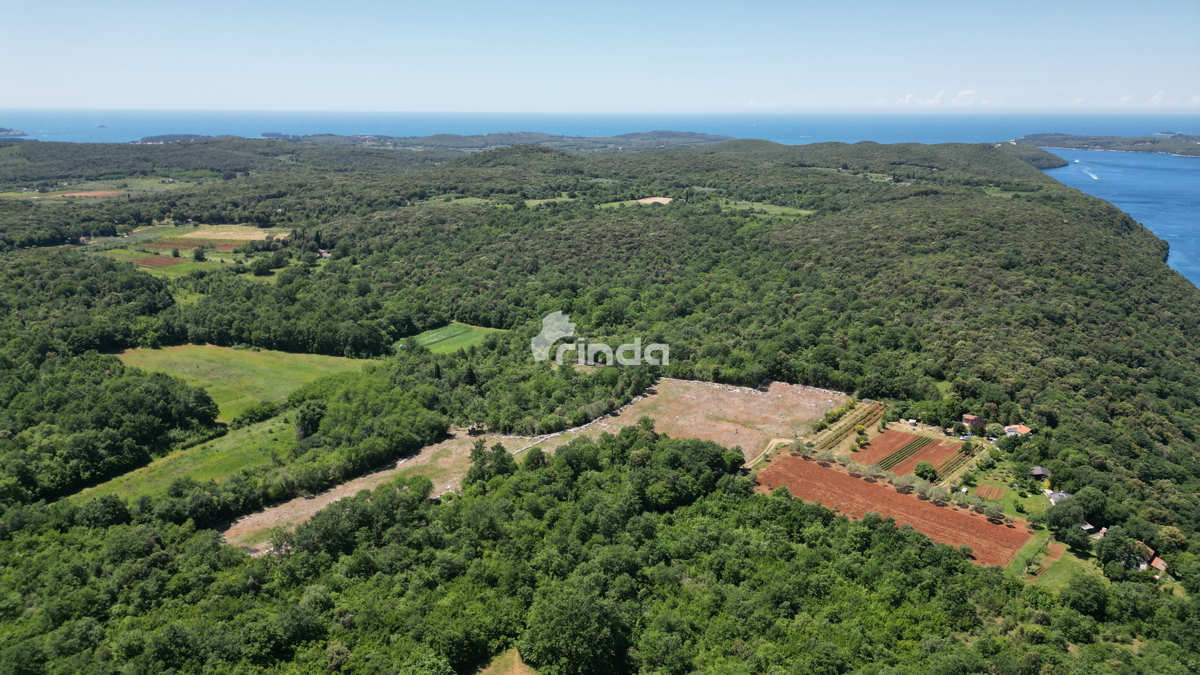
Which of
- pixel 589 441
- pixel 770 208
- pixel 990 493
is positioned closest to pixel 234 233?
pixel 589 441

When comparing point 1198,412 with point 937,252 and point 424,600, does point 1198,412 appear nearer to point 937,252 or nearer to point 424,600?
point 937,252

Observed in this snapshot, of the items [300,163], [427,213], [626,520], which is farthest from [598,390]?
[300,163]

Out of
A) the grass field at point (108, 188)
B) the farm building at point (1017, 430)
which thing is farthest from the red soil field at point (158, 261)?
the farm building at point (1017, 430)

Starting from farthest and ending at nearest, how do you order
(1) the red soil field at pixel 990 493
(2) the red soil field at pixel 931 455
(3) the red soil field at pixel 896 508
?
(2) the red soil field at pixel 931 455 → (1) the red soil field at pixel 990 493 → (3) the red soil field at pixel 896 508

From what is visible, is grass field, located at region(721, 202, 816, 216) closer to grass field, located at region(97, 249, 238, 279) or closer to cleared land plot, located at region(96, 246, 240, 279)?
grass field, located at region(97, 249, 238, 279)

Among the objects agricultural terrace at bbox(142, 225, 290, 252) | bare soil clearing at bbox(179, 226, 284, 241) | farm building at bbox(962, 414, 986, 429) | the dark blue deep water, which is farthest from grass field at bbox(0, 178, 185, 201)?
the dark blue deep water

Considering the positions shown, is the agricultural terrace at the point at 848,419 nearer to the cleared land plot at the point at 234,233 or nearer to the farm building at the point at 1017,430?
the farm building at the point at 1017,430
